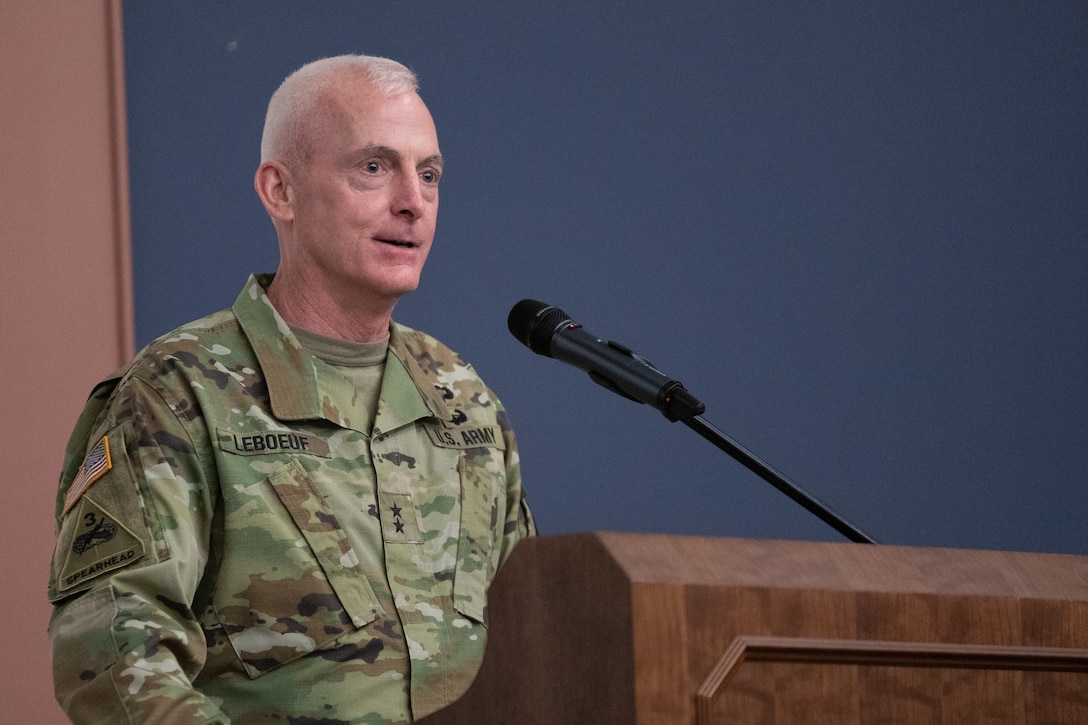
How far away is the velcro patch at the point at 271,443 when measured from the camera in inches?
54.8

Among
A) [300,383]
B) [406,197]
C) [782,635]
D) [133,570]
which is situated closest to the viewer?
[782,635]

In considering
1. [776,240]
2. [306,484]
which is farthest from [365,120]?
[776,240]

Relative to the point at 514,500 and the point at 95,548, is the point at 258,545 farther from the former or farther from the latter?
the point at 514,500

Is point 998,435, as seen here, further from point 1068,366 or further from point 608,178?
point 608,178

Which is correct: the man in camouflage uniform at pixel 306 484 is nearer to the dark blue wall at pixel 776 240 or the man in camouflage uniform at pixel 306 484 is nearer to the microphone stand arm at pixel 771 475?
the microphone stand arm at pixel 771 475

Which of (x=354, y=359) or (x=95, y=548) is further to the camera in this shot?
(x=354, y=359)

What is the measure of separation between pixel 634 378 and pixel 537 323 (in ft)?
0.50

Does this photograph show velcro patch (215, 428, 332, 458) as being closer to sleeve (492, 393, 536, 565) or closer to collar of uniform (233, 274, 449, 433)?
collar of uniform (233, 274, 449, 433)

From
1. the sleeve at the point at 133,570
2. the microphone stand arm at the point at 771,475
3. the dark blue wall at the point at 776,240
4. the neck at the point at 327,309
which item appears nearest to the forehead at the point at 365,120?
Result: the neck at the point at 327,309

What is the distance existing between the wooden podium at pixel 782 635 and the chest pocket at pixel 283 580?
32 cm

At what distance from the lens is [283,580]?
4.46ft

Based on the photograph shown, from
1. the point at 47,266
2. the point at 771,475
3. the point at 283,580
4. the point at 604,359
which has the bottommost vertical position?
the point at 283,580

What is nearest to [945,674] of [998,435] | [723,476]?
[723,476]

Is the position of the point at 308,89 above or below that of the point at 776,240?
above
